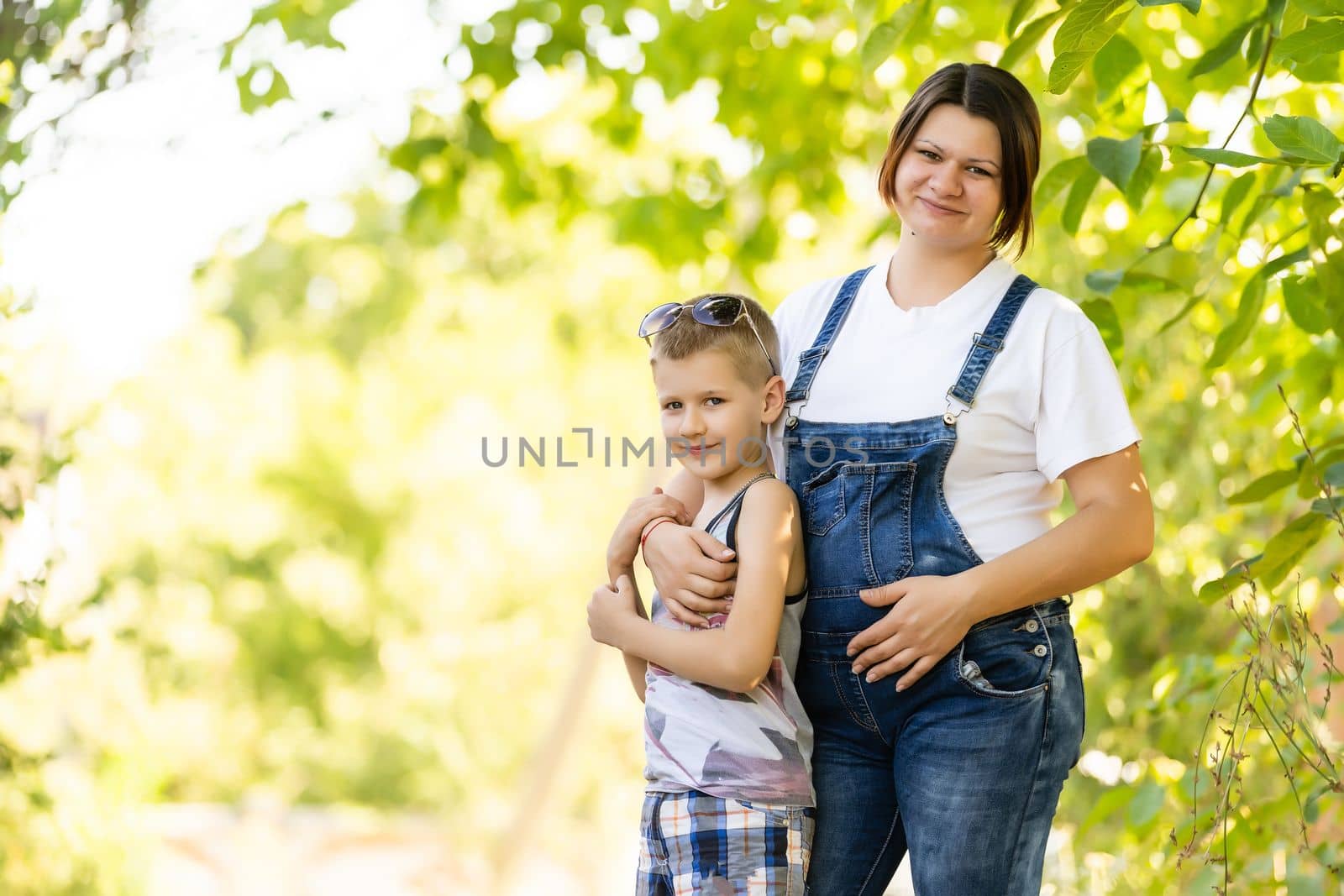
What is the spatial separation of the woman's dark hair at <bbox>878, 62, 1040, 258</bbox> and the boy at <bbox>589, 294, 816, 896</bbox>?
0.32 metres

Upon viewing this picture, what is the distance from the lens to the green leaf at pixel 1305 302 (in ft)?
6.25

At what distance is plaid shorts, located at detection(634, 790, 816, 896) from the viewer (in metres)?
1.48

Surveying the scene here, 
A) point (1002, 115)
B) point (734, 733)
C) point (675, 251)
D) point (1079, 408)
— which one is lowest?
point (734, 733)

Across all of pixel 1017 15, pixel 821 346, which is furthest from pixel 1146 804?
pixel 1017 15

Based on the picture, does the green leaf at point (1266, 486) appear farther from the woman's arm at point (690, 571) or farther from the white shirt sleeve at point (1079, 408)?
the woman's arm at point (690, 571)

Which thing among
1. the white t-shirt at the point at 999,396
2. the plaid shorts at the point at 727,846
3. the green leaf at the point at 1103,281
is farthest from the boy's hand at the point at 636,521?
the green leaf at the point at 1103,281

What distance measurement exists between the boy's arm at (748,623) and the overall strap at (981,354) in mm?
236

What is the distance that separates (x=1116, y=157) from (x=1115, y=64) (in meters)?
0.35

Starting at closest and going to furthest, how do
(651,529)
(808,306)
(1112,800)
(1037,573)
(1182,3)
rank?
(1182,3)
(1037,573)
(651,529)
(808,306)
(1112,800)

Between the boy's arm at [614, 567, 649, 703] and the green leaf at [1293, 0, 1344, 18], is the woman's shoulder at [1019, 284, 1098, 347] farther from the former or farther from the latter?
the boy's arm at [614, 567, 649, 703]

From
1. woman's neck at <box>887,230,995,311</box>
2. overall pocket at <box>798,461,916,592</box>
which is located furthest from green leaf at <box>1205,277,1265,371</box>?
overall pocket at <box>798,461,916,592</box>

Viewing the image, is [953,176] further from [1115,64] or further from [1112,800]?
[1112,800]

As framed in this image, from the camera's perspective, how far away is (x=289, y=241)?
47.3 ft

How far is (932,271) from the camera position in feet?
5.41
